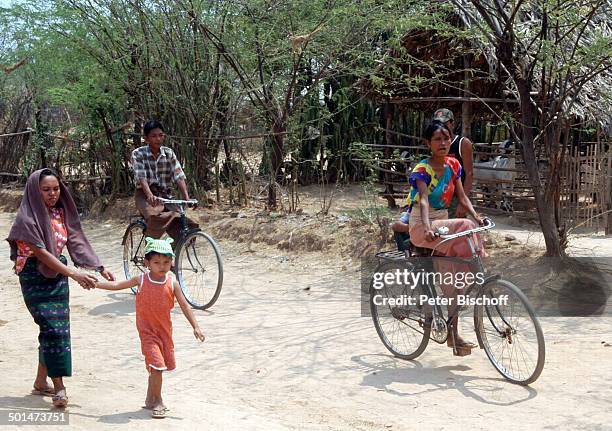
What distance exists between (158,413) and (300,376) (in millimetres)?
1247

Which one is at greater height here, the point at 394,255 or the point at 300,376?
the point at 394,255

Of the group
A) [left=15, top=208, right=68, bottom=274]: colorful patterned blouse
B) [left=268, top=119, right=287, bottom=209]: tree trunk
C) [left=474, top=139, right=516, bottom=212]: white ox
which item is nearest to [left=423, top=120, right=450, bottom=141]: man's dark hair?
[left=15, top=208, right=68, bottom=274]: colorful patterned blouse

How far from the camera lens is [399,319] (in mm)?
5715

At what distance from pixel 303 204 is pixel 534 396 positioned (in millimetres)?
8672

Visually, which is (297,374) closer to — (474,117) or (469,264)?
(469,264)

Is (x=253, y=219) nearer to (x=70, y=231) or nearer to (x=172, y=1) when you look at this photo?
(x=172, y=1)

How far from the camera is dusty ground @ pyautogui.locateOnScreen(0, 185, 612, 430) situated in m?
4.52

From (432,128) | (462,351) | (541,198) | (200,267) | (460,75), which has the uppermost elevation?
(460,75)

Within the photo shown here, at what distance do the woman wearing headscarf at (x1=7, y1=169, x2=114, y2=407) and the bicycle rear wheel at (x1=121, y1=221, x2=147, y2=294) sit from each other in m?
3.22

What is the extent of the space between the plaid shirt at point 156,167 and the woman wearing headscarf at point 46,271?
2.90m

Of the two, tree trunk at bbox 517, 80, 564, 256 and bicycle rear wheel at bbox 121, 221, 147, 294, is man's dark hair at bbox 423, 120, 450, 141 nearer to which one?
tree trunk at bbox 517, 80, 564, 256

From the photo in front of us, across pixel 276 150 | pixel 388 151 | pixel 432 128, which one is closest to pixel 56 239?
pixel 432 128

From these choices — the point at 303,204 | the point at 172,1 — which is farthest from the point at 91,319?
the point at 303,204

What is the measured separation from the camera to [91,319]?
23.7ft
